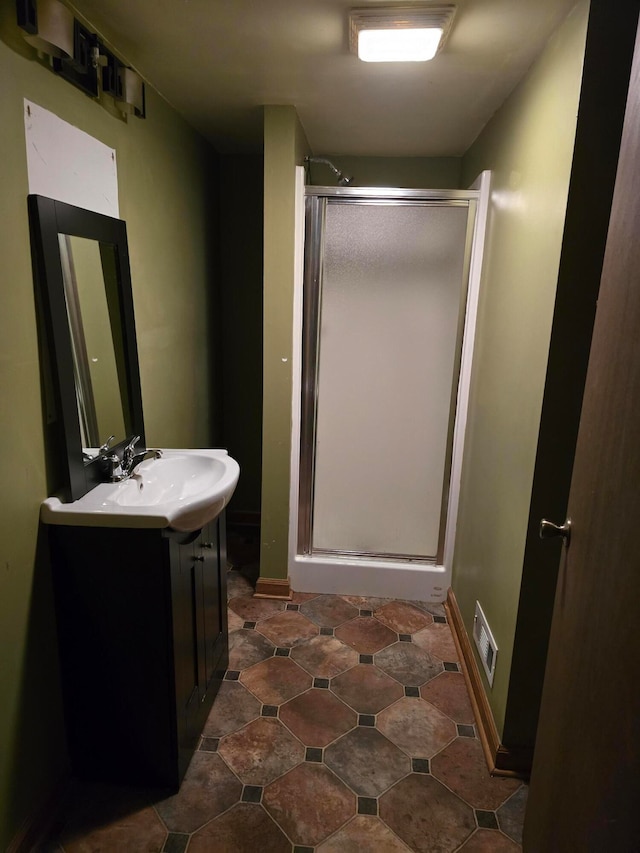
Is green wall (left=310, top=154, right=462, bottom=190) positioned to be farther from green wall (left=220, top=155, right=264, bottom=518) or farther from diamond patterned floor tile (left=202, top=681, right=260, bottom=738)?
diamond patterned floor tile (left=202, top=681, right=260, bottom=738)

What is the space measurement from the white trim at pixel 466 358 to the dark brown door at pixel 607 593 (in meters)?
1.34

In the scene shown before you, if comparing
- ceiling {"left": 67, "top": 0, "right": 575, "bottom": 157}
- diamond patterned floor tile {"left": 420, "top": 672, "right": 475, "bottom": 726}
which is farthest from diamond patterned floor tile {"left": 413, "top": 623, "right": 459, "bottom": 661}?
ceiling {"left": 67, "top": 0, "right": 575, "bottom": 157}

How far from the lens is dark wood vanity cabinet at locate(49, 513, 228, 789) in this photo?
1.49m

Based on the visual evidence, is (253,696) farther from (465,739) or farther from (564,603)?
(564,603)

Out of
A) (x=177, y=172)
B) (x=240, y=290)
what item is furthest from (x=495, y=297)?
(x=240, y=290)

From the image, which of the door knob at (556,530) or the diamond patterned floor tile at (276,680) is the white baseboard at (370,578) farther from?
the door knob at (556,530)

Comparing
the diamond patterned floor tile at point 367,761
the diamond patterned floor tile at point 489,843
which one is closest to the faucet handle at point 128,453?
the diamond patterned floor tile at point 367,761

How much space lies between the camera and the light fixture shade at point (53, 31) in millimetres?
1234

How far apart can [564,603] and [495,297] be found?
128 cm

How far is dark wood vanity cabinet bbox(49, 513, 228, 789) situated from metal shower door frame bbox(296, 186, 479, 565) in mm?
1094

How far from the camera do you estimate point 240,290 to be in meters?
3.30

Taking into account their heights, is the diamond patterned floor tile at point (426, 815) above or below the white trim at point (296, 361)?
below

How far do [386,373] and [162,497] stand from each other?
126 centimetres

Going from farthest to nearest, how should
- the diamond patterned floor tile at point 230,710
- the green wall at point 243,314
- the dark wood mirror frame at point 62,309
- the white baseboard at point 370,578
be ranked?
the green wall at point 243,314 → the white baseboard at point 370,578 → the diamond patterned floor tile at point 230,710 → the dark wood mirror frame at point 62,309
